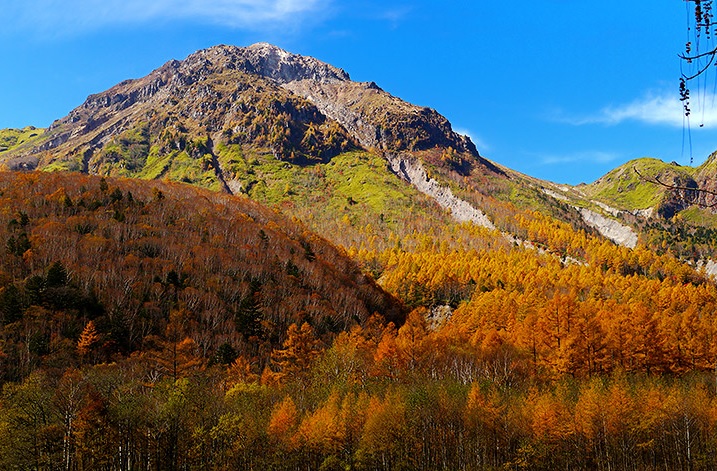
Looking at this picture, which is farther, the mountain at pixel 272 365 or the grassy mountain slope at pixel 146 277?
the grassy mountain slope at pixel 146 277

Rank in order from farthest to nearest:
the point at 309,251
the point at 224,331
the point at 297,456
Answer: the point at 309,251 → the point at 224,331 → the point at 297,456

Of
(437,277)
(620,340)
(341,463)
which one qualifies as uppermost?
(437,277)

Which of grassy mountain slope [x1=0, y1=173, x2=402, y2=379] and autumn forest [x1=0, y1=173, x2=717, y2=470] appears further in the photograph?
grassy mountain slope [x1=0, y1=173, x2=402, y2=379]

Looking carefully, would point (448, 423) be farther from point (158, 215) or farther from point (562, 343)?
point (158, 215)

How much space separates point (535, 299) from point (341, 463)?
281ft

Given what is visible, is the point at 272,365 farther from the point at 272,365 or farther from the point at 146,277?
the point at 146,277

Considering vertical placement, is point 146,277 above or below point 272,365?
above

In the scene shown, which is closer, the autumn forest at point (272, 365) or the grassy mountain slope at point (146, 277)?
the autumn forest at point (272, 365)

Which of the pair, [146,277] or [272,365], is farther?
[146,277]

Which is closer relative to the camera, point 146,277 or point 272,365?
point 272,365

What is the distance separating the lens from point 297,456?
5534 cm

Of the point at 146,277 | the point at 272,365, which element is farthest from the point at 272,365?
the point at 146,277

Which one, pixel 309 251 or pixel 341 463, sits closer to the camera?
pixel 341 463

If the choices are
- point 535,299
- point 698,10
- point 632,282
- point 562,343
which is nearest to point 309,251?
point 535,299
